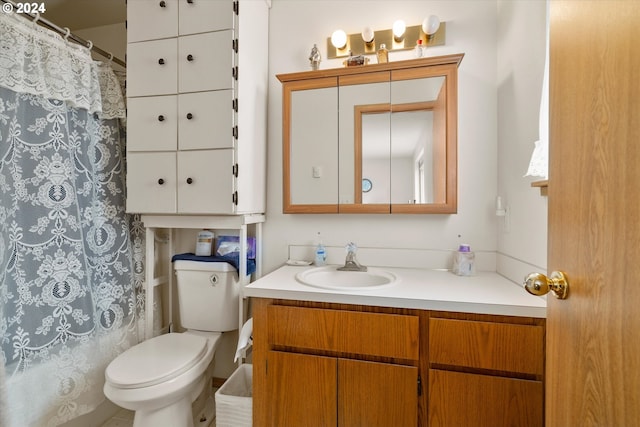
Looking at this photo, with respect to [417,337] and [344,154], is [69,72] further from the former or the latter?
[417,337]

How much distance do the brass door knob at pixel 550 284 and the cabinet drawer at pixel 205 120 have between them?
1341 mm

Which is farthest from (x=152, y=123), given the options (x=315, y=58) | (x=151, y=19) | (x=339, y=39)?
(x=339, y=39)

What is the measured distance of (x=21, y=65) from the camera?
1.25m

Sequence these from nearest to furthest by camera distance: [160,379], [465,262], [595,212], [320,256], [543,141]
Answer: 1. [595,212]
2. [543,141]
3. [160,379]
4. [465,262]
5. [320,256]

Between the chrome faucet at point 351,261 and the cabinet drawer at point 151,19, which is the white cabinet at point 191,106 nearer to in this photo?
the cabinet drawer at point 151,19

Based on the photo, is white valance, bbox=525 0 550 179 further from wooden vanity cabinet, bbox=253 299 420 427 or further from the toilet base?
the toilet base

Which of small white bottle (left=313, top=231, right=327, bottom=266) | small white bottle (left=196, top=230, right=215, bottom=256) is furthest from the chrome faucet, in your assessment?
small white bottle (left=196, top=230, right=215, bottom=256)

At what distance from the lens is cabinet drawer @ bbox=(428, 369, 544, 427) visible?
3.26 ft

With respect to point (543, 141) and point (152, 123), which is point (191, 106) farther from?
point (543, 141)

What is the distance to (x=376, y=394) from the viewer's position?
1.13 metres

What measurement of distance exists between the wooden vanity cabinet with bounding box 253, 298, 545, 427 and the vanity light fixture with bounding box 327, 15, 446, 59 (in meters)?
1.44

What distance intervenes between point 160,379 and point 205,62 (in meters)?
1.52

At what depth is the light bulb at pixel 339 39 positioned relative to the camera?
1.67 m

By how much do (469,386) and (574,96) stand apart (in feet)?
3.22
